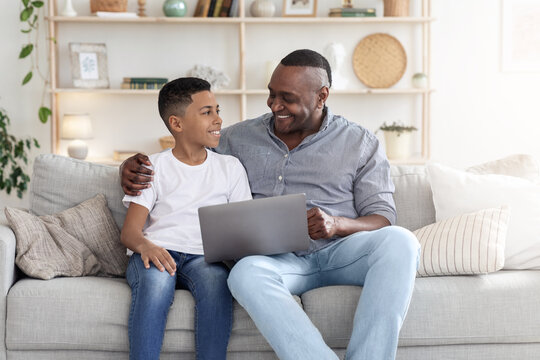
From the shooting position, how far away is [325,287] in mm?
2070

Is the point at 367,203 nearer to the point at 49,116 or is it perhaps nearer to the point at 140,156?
the point at 140,156

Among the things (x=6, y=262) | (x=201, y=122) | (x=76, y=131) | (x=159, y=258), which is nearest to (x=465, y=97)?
(x=76, y=131)

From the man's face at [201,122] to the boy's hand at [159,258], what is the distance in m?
0.42

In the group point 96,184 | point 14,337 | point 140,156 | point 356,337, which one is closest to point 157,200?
point 140,156

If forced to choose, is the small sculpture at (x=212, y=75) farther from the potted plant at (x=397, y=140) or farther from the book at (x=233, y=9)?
the potted plant at (x=397, y=140)

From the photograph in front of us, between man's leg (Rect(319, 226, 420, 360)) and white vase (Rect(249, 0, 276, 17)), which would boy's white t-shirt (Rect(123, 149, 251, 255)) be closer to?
man's leg (Rect(319, 226, 420, 360))

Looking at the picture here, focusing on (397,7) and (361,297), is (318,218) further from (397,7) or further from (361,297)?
(397,7)

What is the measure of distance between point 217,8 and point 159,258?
277 cm

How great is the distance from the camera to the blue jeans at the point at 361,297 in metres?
1.75

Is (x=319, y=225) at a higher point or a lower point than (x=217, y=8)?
lower

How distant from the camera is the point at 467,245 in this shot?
2121 mm

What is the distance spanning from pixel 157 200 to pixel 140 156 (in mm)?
150

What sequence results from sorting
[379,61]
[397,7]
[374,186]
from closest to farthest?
[374,186], [397,7], [379,61]

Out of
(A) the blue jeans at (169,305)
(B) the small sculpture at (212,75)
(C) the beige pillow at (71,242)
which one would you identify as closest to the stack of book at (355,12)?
(B) the small sculpture at (212,75)
